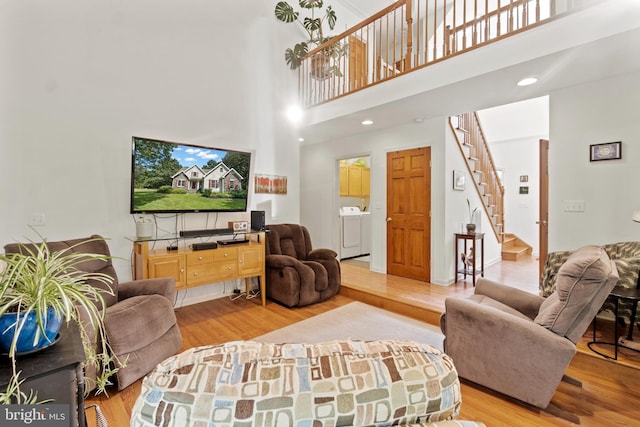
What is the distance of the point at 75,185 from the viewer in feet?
9.29

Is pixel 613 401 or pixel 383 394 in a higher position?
pixel 383 394

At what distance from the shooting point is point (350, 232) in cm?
599

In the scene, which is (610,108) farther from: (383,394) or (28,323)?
(28,323)

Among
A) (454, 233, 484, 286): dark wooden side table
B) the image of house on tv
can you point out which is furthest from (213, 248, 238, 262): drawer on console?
(454, 233, 484, 286): dark wooden side table

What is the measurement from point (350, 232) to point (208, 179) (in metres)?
3.25

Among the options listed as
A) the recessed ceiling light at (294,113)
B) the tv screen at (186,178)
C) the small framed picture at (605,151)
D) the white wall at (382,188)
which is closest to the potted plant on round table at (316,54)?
the recessed ceiling light at (294,113)

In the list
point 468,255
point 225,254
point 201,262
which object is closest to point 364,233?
point 468,255

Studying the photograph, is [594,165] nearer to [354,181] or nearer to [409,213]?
[409,213]

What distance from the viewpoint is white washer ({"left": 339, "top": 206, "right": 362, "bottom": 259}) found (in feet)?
19.0

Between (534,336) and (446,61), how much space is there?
8.32ft

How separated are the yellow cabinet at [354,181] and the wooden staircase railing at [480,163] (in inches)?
90.7

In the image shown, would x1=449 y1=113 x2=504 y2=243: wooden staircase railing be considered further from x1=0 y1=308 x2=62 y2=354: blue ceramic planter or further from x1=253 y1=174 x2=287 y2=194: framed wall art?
x1=0 y1=308 x2=62 y2=354: blue ceramic planter

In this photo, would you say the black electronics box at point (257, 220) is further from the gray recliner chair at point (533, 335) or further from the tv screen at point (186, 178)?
the gray recliner chair at point (533, 335)

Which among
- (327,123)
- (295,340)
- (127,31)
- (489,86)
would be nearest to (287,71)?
(327,123)
